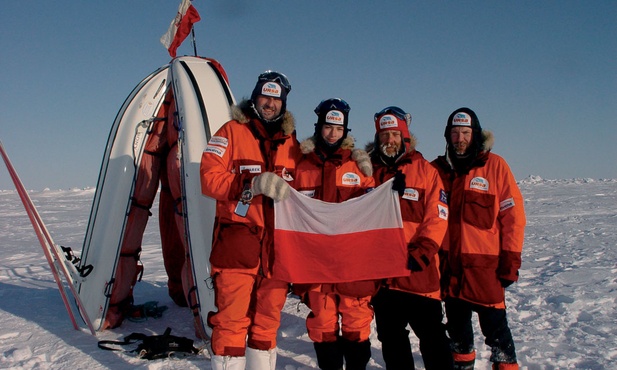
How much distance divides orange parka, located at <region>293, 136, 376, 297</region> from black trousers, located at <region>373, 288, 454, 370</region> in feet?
0.68

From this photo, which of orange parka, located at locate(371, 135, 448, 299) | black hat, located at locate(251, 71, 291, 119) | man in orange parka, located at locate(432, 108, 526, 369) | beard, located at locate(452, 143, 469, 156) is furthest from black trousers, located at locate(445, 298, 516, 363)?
black hat, located at locate(251, 71, 291, 119)

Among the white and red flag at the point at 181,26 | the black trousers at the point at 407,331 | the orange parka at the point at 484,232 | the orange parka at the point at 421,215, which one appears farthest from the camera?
the white and red flag at the point at 181,26

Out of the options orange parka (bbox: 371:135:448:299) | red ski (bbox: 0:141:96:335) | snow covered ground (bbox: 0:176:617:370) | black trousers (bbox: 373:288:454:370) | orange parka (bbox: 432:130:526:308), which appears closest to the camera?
black trousers (bbox: 373:288:454:370)

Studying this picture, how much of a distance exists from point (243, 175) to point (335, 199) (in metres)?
0.70

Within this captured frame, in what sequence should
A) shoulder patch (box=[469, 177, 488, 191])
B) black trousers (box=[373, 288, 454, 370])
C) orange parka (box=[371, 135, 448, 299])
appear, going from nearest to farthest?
black trousers (box=[373, 288, 454, 370])
orange parka (box=[371, 135, 448, 299])
shoulder patch (box=[469, 177, 488, 191])

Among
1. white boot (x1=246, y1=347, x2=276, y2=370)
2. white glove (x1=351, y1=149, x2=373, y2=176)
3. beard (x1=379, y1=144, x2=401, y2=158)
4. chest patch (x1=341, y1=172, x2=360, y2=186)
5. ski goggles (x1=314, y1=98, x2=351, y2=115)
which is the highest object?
ski goggles (x1=314, y1=98, x2=351, y2=115)

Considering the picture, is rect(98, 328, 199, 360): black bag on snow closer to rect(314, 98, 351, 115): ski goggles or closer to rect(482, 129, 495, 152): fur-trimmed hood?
rect(314, 98, 351, 115): ski goggles

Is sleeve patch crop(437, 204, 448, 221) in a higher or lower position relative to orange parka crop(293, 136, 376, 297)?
lower

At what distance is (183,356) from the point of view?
381 cm

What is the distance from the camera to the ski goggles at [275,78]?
338 centimetres

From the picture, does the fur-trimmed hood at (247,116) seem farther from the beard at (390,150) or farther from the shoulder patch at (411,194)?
the shoulder patch at (411,194)

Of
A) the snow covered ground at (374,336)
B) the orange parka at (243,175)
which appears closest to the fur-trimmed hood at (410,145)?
the orange parka at (243,175)

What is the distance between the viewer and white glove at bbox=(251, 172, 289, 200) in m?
2.99

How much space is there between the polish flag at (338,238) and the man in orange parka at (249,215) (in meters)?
0.14
